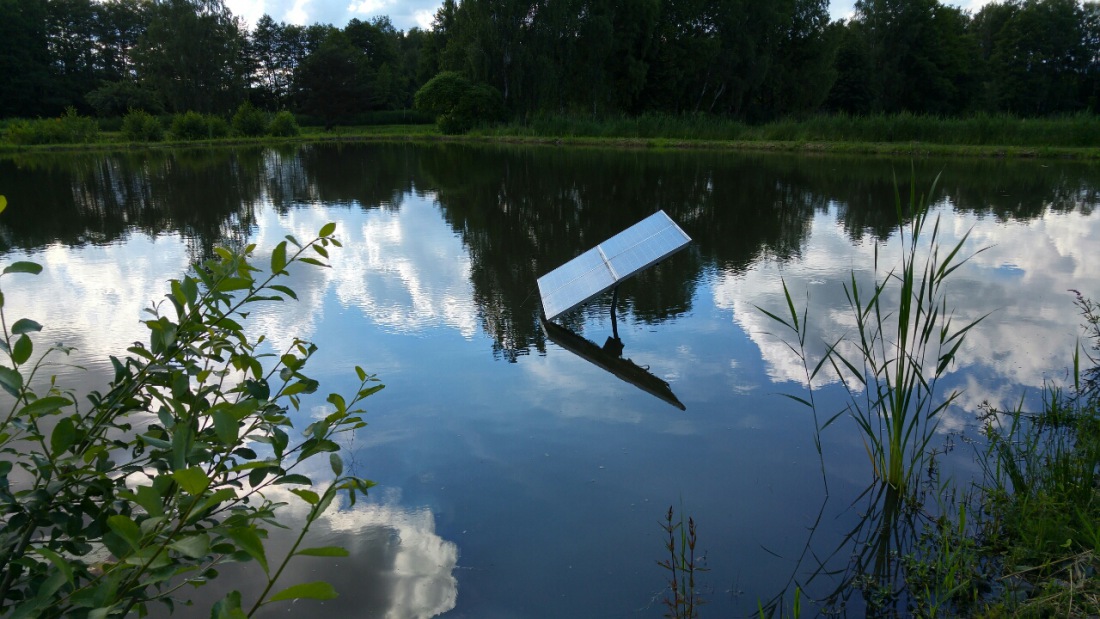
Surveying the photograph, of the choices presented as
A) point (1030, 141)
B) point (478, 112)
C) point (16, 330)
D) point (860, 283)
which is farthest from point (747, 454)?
point (478, 112)

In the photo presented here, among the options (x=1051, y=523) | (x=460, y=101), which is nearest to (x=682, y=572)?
(x=1051, y=523)

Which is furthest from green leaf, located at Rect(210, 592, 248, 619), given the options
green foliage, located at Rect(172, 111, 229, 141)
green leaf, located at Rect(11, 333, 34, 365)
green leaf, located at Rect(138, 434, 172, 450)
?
green foliage, located at Rect(172, 111, 229, 141)

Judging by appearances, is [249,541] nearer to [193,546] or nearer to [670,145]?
[193,546]

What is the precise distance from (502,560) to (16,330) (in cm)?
247

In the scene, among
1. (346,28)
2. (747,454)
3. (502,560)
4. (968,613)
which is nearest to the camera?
(968,613)

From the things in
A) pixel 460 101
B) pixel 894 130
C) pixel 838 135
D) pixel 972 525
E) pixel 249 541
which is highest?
pixel 460 101

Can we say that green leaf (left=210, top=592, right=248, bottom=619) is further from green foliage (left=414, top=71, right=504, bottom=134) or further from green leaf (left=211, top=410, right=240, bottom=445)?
green foliage (left=414, top=71, right=504, bottom=134)

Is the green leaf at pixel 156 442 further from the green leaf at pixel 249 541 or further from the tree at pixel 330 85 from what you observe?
the tree at pixel 330 85

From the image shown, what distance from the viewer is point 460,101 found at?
35688 millimetres

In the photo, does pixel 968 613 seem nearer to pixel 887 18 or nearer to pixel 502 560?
pixel 502 560

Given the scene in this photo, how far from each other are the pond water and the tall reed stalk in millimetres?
174

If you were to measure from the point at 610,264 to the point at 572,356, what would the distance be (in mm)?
1042

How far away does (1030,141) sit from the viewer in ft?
76.8

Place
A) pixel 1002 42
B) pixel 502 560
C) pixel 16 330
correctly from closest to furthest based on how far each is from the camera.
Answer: pixel 16 330
pixel 502 560
pixel 1002 42
